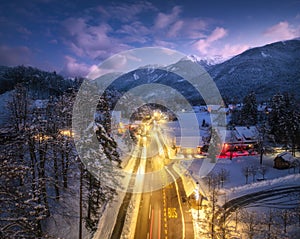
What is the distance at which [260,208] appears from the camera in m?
20.8

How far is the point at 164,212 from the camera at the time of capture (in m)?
20.8

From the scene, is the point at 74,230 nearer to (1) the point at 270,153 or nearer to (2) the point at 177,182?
(2) the point at 177,182

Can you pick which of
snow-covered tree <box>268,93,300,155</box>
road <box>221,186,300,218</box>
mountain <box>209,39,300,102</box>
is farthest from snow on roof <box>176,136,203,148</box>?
mountain <box>209,39,300,102</box>

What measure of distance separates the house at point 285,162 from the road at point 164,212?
55.9ft

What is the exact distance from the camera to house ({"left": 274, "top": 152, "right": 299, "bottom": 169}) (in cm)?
3303

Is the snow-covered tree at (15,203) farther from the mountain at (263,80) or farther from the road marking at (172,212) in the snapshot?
the mountain at (263,80)

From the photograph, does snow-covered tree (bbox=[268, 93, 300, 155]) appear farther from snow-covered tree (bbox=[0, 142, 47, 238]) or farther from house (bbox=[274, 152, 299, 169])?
snow-covered tree (bbox=[0, 142, 47, 238])

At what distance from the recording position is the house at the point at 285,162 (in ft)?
108

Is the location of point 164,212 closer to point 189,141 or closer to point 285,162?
point 285,162

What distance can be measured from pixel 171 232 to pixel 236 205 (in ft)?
28.2

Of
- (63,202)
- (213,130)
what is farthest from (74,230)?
(213,130)

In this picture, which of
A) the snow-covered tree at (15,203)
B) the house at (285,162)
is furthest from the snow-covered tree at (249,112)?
the snow-covered tree at (15,203)

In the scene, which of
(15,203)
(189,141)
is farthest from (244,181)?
(15,203)

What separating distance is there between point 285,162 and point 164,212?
23927 millimetres
